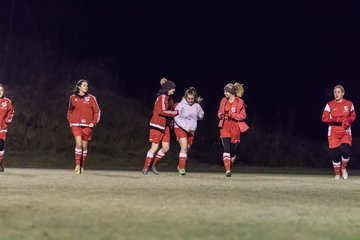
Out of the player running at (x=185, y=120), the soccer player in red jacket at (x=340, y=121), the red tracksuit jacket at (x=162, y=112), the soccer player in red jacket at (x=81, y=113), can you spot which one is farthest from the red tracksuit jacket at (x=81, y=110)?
the soccer player in red jacket at (x=340, y=121)

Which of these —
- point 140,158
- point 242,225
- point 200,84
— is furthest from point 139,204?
point 200,84

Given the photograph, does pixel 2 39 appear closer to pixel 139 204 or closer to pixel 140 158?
pixel 140 158

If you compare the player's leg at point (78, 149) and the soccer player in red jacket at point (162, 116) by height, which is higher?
the soccer player in red jacket at point (162, 116)

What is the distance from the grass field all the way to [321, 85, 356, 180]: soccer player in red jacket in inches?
159

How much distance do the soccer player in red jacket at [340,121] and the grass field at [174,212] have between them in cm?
404

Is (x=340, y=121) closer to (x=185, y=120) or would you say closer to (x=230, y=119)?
(x=230, y=119)

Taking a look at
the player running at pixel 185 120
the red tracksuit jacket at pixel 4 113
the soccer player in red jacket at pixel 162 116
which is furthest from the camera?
the red tracksuit jacket at pixel 4 113

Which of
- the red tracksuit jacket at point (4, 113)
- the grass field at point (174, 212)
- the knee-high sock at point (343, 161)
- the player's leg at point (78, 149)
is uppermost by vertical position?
the red tracksuit jacket at point (4, 113)

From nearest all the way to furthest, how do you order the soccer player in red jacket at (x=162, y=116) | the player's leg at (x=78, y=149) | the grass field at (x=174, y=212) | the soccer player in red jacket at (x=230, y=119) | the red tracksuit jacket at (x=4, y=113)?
the grass field at (x=174, y=212) → the soccer player in red jacket at (x=230, y=119) → the player's leg at (x=78, y=149) → the soccer player in red jacket at (x=162, y=116) → the red tracksuit jacket at (x=4, y=113)

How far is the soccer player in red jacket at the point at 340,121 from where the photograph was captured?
51.4ft

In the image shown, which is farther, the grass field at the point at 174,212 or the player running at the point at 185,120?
the player running at the point at 185,120

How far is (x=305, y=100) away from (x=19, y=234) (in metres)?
33.3

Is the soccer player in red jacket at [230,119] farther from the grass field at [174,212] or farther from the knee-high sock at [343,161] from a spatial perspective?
the grass field at [174,212]

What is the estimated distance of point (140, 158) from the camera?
30875mm
